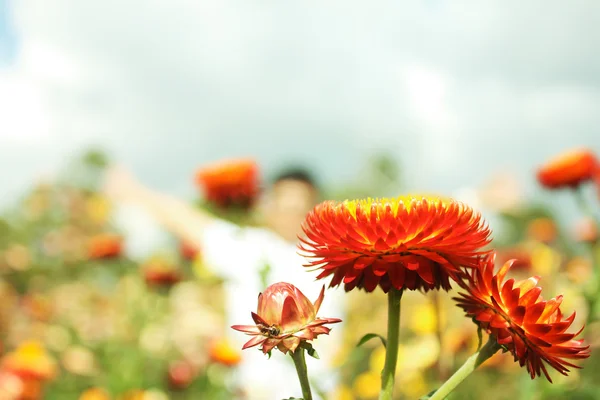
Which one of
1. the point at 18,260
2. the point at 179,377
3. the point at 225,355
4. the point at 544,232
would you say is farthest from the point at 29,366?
the point at 18,260

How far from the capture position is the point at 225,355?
3137 millimetres

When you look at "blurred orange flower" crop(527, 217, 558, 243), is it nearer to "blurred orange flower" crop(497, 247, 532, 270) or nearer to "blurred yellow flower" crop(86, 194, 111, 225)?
"blurred orange flower" crop(497, 247, 532, 270)

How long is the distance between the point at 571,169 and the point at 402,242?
210 cm

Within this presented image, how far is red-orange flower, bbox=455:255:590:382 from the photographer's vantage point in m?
0.73

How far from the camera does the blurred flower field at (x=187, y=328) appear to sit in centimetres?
262

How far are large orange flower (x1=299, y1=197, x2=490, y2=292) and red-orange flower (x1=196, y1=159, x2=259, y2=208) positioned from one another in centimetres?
180

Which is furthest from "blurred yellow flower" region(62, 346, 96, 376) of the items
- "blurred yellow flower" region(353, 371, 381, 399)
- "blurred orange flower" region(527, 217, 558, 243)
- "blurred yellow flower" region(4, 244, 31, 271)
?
"blurred yellow flower" region(4, 244, 31, 271)

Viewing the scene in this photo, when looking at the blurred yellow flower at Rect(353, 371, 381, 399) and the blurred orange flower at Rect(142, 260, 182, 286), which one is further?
the blurred orange flower at Rect(142, 260, 182, 286)

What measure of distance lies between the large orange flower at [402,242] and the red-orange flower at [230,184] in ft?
5.89

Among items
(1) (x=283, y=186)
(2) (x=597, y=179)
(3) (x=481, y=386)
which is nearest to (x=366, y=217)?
(2) (x=597, y=179)

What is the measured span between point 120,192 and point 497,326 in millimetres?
3081

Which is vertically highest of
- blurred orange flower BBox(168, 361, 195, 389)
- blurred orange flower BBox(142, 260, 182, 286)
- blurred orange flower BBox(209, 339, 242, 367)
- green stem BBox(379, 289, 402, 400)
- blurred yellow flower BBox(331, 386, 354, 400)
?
blurred orange flower BBox(142, 260, 182, 286)

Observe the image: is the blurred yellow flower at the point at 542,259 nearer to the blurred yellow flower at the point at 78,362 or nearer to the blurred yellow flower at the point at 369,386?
the blurred yellow flower at the point at 369,386

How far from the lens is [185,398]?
3959 millimetres
